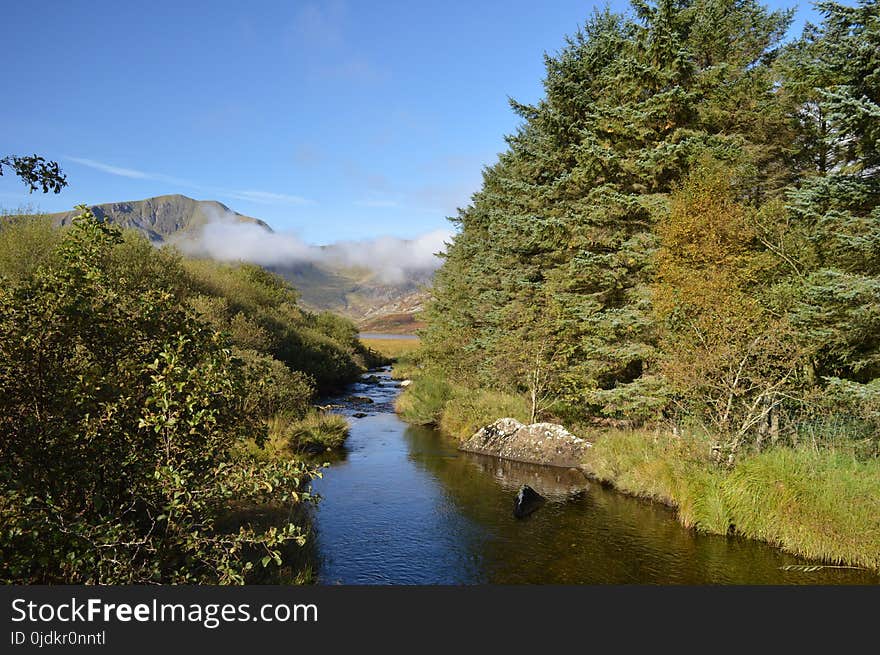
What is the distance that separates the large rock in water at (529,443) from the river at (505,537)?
1012 millimetres

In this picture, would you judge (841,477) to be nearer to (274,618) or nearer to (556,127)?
(274,618)

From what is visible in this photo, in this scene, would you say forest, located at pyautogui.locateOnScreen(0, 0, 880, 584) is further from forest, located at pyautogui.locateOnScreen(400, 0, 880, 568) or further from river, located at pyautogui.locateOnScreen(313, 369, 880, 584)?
river, located at pyautogui.locateOnScreen(313, 369, 880, 584)

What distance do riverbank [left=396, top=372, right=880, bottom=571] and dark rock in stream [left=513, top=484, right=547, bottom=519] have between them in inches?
118

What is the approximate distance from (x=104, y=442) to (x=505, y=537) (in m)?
9.28

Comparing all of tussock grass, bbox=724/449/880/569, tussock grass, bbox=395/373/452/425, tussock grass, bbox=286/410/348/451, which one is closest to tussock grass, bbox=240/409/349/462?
tussock grass, bbox=286/410/348/451

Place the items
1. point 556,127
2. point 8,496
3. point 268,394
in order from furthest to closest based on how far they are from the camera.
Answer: point 556,127
point 268,394
point 8,496

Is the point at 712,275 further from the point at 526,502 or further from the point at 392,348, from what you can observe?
the point at 392,348

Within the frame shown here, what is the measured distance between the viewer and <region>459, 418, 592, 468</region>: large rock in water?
1981 cm

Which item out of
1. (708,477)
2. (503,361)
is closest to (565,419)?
(503,361)

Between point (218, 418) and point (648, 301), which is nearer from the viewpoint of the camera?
point (218, 418)

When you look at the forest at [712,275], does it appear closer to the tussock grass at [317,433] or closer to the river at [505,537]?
the river at [505,537]

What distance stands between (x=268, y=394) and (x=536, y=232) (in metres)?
13.0

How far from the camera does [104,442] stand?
19.5 ft

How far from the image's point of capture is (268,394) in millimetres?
20766
